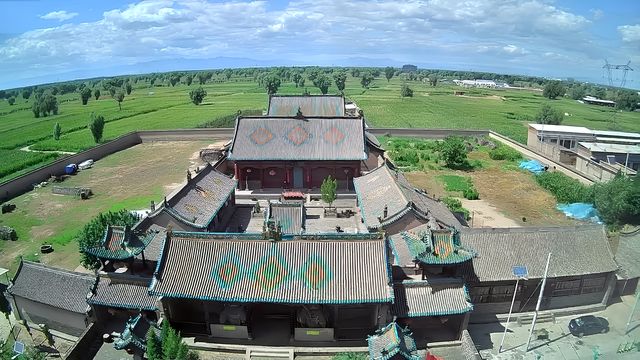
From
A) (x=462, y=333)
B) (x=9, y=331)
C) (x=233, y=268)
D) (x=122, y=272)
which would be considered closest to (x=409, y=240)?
(x=462, y=333)

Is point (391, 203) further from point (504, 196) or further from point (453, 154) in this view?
Answer: point (453, 154)

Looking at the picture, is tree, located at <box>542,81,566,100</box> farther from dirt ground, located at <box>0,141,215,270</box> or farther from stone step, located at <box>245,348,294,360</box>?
stone step, located at <box>245,348,294,360</box>

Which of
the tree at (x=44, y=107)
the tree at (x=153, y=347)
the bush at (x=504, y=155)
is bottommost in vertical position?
the tree at (x=153, y=347)

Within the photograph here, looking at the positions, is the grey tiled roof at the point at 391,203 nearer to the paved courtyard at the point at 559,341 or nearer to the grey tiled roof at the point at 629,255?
the paved courtyard at the point at 559,341

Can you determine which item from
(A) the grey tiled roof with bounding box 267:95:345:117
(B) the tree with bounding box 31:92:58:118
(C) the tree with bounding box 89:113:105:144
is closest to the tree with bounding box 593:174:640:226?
(A) the grey tiled roof with bounding box 267:95:345:117

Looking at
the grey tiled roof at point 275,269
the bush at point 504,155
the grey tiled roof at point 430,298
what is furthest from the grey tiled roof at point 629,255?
the bush at point 504,155

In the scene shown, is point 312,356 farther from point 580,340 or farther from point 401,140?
point 401,140

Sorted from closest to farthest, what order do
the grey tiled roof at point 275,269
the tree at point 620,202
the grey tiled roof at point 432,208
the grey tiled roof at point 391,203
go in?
the grey tiled roof at point 275,269
the grey tiled roof at point 391,203
the grey tiled roof at point 432,208
the tree at point 620,202
